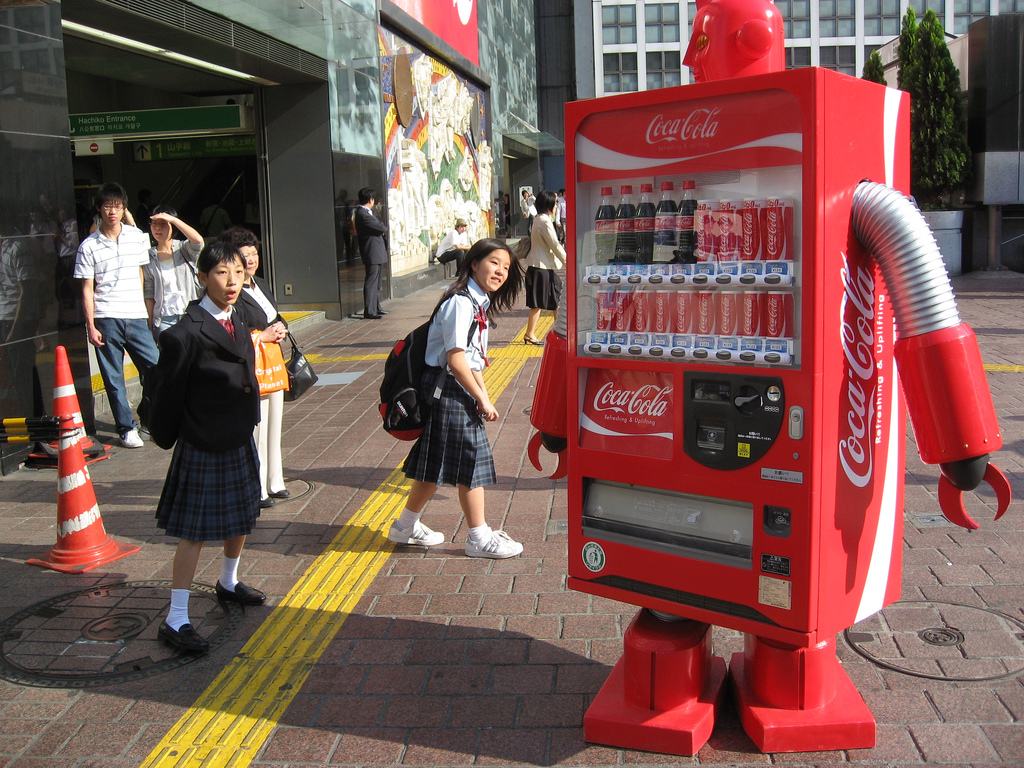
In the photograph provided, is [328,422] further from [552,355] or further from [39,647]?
[552,355]

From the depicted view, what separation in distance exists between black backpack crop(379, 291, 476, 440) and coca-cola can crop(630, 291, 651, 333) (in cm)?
171

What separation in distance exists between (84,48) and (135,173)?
21.8 feet

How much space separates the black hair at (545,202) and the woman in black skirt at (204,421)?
6.91 meters

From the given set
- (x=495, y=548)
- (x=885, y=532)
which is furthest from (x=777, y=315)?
(x=495, y=548)

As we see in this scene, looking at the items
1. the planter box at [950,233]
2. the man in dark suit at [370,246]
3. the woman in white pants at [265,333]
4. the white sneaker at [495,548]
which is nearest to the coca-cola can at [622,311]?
the white sneaker at [495,548]

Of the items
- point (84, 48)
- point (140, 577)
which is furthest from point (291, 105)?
point (140, 577)

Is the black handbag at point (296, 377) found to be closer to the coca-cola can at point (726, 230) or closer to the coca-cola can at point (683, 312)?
the coca-cola can at point (683, 312)

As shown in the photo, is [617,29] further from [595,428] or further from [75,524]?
[595,428]

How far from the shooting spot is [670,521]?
3451 mm

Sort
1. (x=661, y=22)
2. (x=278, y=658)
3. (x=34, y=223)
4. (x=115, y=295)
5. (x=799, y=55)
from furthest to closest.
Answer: (x=799, y=55)
(x=661, y=22)
(x=115, y=295)
(x=34, y=223)
(x=278, y=658)

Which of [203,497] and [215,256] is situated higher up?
[215,256]

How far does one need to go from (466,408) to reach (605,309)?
1781 mm

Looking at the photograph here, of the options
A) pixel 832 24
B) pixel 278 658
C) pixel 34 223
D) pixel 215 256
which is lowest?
pixel 278 658

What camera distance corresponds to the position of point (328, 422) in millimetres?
8469
